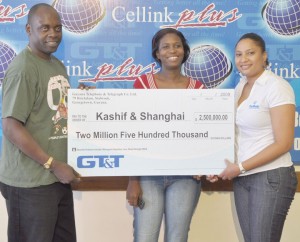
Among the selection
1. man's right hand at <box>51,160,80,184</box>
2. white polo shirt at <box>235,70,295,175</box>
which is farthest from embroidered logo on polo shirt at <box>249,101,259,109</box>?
man's right hand at <box>51,160,80,184</box>

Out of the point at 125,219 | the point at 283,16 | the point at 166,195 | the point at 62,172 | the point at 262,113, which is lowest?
the point at 125,219

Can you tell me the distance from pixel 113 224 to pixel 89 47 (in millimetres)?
1112

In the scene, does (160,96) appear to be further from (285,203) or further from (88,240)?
(88,240)

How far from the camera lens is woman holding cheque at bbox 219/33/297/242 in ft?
5.33

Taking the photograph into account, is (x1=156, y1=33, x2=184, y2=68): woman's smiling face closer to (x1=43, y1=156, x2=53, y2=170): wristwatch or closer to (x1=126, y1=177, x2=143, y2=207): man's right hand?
(x1=126, y1=177, x2=143, y2=207): man's right hand

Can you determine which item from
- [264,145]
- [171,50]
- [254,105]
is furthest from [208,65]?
[264,145]

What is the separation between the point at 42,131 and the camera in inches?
63.0

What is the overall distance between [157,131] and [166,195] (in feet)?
1.08

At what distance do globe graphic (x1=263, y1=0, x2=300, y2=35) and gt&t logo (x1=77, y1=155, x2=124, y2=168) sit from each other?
47.5 inches

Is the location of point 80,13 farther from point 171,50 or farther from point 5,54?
point 171,50

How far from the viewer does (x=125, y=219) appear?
7.83 ft

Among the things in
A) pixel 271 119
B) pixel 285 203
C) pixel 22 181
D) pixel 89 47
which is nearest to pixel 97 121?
pixel 22 181

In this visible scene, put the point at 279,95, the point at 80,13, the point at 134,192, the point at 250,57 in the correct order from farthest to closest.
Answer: the point at 80,13
the point at 134,192
the point at 250,57
the point at 279,95

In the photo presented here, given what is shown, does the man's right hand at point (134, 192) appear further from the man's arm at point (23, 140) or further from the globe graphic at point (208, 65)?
the globe graphic at point (208, 65)
